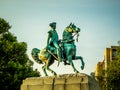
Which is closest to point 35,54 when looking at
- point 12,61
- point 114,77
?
point 12,61

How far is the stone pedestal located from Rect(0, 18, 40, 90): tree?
15.6m

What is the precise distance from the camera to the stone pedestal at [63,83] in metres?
17.6

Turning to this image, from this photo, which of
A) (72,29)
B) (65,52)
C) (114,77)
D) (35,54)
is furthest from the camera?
(114,77)

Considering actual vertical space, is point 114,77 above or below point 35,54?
below

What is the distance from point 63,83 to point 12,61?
1845 centimetres

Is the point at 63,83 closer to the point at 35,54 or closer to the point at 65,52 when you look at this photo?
the point at 65,52

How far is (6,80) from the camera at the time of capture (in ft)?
113

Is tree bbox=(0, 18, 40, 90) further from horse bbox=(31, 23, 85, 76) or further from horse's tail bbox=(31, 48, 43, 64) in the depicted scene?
horse bbox=(31, 23, 85, 76)

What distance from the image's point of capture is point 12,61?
1414 inches

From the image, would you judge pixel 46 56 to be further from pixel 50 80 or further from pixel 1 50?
pixel 1 50

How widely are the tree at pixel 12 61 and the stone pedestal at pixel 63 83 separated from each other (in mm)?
15609

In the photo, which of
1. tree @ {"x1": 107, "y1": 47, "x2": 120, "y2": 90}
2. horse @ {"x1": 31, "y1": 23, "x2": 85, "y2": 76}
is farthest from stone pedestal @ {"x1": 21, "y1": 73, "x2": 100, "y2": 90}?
tree @ {"x1": 107, "y1": 47, "x2": 120, "y2": 90}

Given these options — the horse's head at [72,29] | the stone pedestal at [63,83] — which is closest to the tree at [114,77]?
the stone pedestal at [63,83]

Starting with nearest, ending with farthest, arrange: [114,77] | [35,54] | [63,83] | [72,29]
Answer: [63,83] < [72,29] < [35,54] < [114,77]
